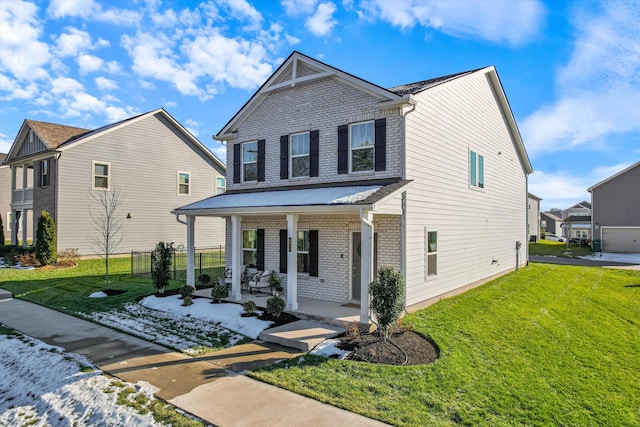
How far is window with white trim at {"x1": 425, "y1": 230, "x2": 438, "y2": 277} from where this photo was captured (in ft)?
37.2

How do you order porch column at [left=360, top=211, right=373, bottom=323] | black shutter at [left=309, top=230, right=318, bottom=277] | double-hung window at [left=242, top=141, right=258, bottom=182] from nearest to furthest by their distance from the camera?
1. porch column at [left=360, top=211, right=373, bottom=323]
2. black shutter at [left=309, top=230, right=318, bottom=277]
3. double-hung window at [left=242, top=141, right=258, bottom=182]

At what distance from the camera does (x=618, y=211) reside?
31.9m

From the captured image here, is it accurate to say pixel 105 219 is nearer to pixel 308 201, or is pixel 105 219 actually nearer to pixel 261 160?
pixel 261 160

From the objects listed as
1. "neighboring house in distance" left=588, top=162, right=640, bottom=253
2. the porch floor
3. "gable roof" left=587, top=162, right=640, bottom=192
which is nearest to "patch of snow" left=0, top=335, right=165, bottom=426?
the porch floor

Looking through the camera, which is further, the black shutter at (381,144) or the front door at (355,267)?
the front door at (355,267)

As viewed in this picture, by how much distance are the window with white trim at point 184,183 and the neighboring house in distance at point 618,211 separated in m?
34.1

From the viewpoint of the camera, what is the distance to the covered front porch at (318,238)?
902cm

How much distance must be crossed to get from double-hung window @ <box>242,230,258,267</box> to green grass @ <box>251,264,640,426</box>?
6.25 metres

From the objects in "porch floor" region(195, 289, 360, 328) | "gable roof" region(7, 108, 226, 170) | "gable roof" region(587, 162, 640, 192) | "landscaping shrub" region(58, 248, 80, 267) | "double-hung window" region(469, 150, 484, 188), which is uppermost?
"gable roof" region(7, 108, 226, 170)

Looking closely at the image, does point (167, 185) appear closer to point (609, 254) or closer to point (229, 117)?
point (229, 117)

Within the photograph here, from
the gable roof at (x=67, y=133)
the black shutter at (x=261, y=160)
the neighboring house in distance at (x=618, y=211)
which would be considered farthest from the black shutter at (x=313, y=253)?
the neighboring house in distance at (x=618, y=211)

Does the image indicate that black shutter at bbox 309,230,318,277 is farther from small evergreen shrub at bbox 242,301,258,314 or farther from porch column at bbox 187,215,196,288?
porch column at bbox 187,215,196,288

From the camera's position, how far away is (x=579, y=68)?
50.1 feet

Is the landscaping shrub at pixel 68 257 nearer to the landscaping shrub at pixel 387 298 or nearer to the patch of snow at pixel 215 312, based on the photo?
the patch of snow at pixel 215 312
